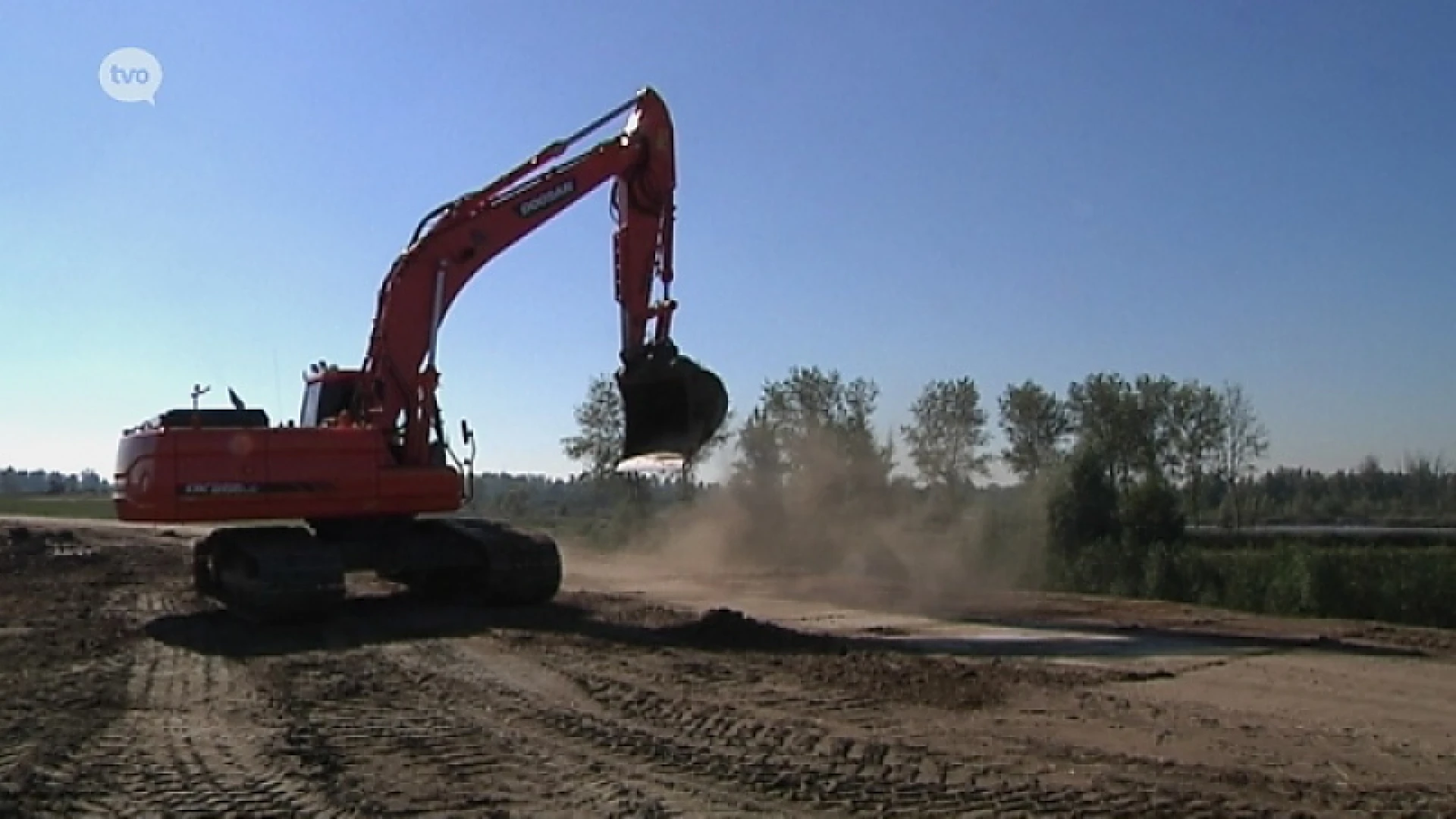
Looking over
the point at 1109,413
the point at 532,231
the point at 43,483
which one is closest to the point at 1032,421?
the point at 1109,413

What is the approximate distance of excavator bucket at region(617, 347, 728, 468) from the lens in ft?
54.7

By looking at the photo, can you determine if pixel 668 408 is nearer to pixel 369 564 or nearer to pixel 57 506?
pixel 369 564

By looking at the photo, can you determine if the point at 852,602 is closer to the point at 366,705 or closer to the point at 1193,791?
the point at 366,705

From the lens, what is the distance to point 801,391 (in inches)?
1668

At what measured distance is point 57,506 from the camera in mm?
76438

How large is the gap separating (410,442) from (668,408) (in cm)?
339

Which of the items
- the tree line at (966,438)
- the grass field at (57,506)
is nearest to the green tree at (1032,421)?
the tree line at (966,438)

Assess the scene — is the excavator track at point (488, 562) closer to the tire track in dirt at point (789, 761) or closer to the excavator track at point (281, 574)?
the excavator track at point (281, 574)

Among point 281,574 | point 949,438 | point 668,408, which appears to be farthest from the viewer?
point 949,438

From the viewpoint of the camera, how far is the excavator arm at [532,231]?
56.0 feet

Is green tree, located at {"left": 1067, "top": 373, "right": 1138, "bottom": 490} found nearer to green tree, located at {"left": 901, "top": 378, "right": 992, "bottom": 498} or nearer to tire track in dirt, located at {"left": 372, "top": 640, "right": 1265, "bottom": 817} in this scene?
green tree, located at {"left": 901, "top": 378, "right": 992, "bottom": 498}

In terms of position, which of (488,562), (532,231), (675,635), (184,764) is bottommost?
(184,764)

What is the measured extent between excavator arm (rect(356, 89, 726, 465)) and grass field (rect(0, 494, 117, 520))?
138 feet

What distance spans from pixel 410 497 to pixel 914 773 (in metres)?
10.5
